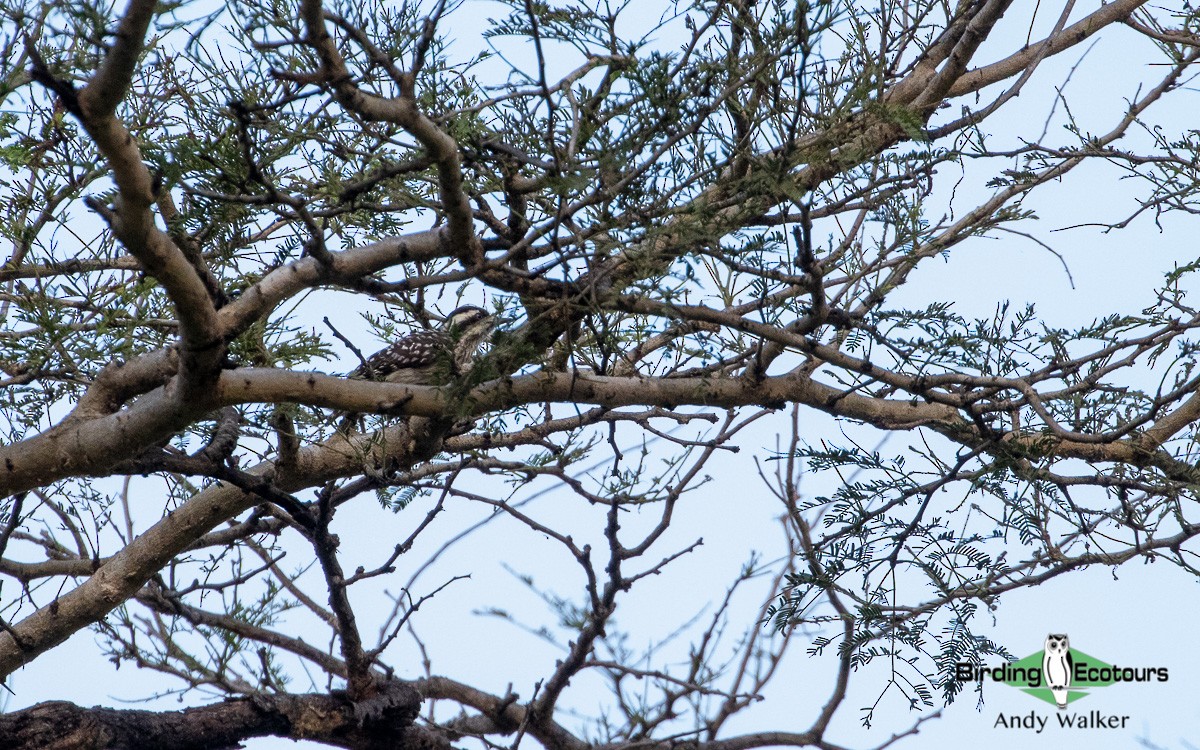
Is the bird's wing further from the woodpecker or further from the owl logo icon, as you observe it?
the owl logo icon

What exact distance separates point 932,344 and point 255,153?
1514 millimetres

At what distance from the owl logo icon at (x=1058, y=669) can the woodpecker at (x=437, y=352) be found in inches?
88.7

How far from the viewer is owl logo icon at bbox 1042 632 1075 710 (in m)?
3.85

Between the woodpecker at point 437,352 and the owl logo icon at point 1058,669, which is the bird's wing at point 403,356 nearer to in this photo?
the woodpecker at point 437,352

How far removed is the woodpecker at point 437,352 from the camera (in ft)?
8.62

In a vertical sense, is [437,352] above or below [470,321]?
below

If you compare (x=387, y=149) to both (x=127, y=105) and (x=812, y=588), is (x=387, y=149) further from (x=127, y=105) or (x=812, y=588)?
(x=812, y=588)

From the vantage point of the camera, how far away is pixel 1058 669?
3.87 metres

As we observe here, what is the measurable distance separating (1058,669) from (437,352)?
8.23 ft

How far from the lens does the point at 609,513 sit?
3688 millimetres
